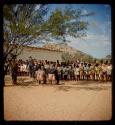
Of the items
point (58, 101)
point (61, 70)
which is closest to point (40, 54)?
point (61, 70)

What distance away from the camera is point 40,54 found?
361cm

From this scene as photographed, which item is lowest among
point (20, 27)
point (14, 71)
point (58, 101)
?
point (58, 101)

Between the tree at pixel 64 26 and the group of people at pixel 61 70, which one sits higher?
the tree at pixel 64 26

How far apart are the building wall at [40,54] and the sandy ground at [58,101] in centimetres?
29

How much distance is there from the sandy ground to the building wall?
11.6 inches

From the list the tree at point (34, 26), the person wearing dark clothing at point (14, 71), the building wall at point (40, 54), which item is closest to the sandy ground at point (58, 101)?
the person wearing dark clothing at point (14, 71)

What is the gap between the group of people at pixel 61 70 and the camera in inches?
144

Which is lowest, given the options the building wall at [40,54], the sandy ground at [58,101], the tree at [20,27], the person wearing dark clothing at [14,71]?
the sandy ground at [58,101]

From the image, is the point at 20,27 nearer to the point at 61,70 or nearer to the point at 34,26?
the point at 34,26

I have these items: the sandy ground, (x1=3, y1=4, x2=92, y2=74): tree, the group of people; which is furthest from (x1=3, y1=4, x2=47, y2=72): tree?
the sandy ground

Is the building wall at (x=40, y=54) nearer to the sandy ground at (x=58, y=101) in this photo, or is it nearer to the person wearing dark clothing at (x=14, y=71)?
the person wearing dark clothing at (x=14, y=71)

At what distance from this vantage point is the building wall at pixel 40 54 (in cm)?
362

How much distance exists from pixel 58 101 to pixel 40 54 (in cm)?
62

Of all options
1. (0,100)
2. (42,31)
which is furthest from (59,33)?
(0,100)
